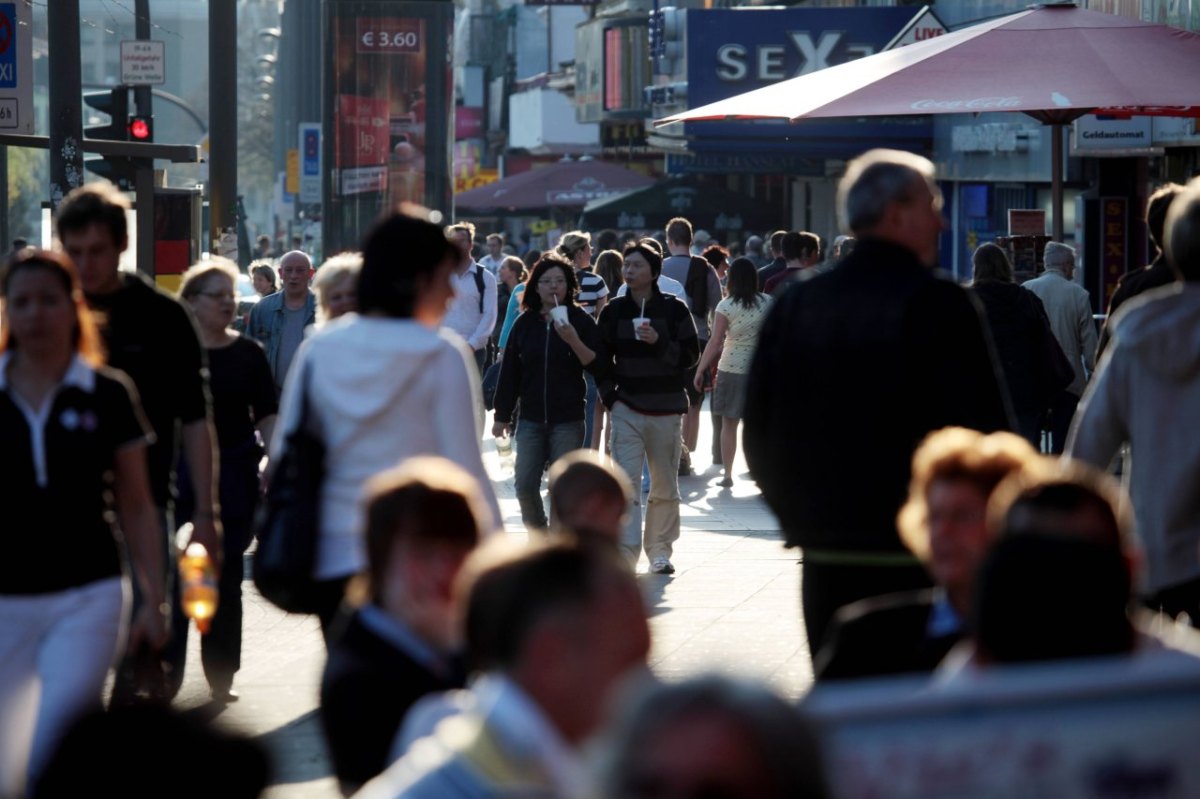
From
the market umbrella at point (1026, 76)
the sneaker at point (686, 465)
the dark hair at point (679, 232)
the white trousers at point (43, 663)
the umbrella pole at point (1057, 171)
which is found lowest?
the sneaker at point (686, 465)

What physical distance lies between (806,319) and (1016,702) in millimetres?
3000

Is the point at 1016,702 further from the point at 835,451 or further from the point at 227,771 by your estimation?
the point at 835,451

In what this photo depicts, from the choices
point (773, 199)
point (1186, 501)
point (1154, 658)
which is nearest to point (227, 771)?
point (1154, 658)

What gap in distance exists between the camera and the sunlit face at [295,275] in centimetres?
1166

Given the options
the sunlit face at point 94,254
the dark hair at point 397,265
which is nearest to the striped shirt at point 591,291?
the sunlit face at point 94,254

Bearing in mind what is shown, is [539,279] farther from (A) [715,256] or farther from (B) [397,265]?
(A) [715,256]

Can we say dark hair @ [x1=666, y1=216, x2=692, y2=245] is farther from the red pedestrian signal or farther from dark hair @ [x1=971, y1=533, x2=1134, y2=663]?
dark hair @ [x1=971, y1=533, x2=1134, y2=663]

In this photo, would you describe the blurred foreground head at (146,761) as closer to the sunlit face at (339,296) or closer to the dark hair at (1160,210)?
the sunlit face at (339,296)

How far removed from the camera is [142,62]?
2386cm

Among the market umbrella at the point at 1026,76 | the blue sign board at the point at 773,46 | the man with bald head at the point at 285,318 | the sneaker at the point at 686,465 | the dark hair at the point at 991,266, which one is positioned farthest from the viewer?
the blue sign board at the point at 773,46

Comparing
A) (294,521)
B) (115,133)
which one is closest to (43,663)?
(294,521)

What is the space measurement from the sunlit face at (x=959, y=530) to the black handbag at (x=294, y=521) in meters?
1.84

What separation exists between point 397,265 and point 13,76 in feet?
39.7

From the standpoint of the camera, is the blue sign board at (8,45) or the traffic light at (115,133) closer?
the blue sign board at (8,45)
